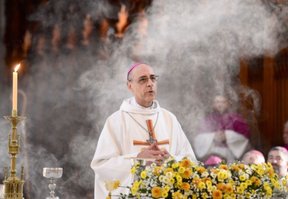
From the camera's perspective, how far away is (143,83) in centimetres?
454

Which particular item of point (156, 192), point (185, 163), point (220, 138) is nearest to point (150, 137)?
point (185, 163)

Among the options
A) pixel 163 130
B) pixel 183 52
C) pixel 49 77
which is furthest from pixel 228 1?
pixel 163 130

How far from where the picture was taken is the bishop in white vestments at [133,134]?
4324mm

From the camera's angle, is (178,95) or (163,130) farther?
(178,95)

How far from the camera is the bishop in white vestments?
4324 mm

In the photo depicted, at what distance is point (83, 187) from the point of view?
7.83m

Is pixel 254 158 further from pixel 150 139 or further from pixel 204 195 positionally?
pixel 204 195

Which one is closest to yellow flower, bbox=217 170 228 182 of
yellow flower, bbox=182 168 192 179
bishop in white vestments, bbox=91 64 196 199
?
yellow flower, bbox=182 168 192 179

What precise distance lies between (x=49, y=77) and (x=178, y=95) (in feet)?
4.28

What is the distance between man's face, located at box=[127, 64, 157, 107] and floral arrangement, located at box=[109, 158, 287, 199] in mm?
1104

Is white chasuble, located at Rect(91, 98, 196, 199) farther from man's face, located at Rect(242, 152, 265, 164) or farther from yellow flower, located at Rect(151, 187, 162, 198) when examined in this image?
man's face, located at Rect(242, 152, 265, 164)

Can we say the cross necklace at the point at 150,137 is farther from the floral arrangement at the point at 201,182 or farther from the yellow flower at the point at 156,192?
the yellow flower at the point at 156,192

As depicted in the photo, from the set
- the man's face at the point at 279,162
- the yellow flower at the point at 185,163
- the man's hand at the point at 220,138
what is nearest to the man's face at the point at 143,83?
the yellow flower at the point at 185,163

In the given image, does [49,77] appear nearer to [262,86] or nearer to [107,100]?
[107,100]
